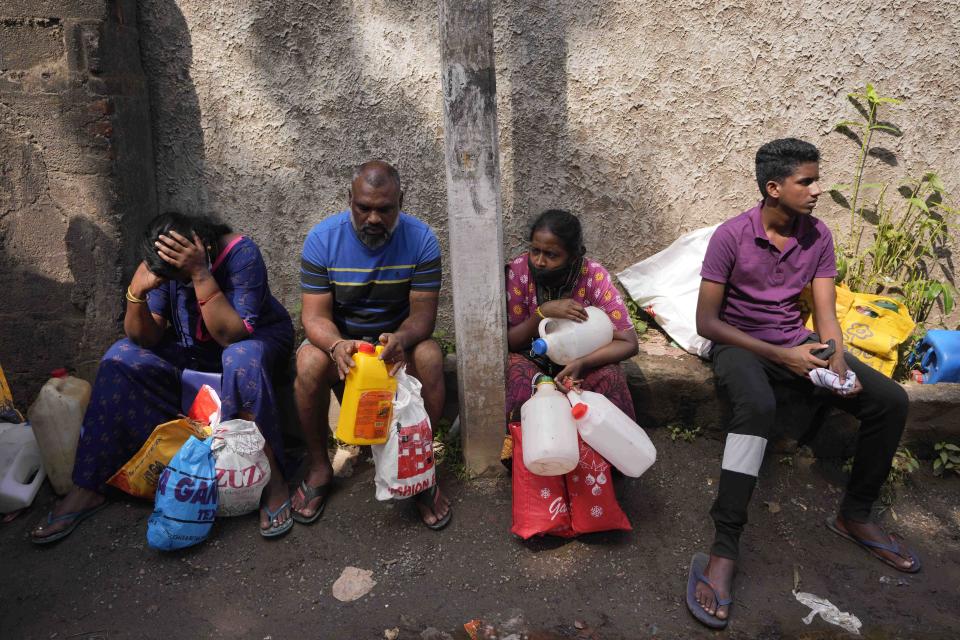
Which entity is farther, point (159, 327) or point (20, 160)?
point (20, 160)

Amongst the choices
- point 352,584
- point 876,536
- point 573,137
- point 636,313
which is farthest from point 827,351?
point 352,584

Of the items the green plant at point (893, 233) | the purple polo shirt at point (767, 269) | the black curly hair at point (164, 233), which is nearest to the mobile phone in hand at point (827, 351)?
the purple polo shirt at point (767, 269)

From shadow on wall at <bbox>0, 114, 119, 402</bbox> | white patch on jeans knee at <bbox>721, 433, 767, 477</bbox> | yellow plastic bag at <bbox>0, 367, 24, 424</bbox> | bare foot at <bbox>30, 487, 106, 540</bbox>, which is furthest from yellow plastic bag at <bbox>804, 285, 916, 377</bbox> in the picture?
yellow plastic bag at <bbox>0, 367, 24, 424</bbox>

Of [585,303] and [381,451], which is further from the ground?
[585,303]

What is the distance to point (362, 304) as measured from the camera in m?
3.23

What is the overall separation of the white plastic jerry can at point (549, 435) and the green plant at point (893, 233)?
6.64 ft

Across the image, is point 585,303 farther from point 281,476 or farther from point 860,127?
point 860,127

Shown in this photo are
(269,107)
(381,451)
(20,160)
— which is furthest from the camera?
(269,107)

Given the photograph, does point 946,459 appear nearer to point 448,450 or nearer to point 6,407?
point 448,450

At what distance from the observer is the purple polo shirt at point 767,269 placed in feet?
10.1

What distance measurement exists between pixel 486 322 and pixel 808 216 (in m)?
1.49

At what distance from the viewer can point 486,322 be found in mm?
3152

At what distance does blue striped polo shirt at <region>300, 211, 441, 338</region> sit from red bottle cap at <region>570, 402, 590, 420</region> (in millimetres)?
857

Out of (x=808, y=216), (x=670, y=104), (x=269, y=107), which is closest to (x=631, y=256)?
(x=670, y=104)
